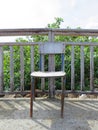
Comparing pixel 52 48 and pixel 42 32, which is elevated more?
pixel 42 32

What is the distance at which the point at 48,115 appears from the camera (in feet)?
11.8

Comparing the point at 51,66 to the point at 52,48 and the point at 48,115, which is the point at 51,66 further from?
the point at 48,115

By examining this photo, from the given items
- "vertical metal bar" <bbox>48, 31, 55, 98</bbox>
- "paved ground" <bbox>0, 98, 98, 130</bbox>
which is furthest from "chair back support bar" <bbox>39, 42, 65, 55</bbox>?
"paved ground" <bbox>0, 98, 98, 130</bbox>

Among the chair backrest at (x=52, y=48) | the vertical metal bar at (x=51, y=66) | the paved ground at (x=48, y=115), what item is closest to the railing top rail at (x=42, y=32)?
the vertical metal bar at (x=51, y=66)

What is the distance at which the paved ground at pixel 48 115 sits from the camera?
3184mm

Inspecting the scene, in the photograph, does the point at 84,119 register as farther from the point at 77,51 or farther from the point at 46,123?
the point at 77,51

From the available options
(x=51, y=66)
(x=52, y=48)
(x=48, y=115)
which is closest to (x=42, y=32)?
(x=52, y=48)

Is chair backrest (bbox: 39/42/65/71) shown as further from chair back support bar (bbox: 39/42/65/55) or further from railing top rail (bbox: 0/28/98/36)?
railing top rail (bbox: 0/28/98/36)

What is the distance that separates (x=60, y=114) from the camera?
3.61 meters

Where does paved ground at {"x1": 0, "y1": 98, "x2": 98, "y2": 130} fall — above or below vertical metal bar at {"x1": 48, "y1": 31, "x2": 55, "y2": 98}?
below

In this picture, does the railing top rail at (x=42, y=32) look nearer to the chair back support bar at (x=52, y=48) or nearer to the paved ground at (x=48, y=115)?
the chair back support bar at (x=52, y=48)

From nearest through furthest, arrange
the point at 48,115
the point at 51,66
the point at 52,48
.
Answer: the point at 48,115
the point at 52,48
the point at 51,66

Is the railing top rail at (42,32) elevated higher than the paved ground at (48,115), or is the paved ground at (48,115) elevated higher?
the railing top rail at (42,32)

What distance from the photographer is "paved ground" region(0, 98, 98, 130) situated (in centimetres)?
318
